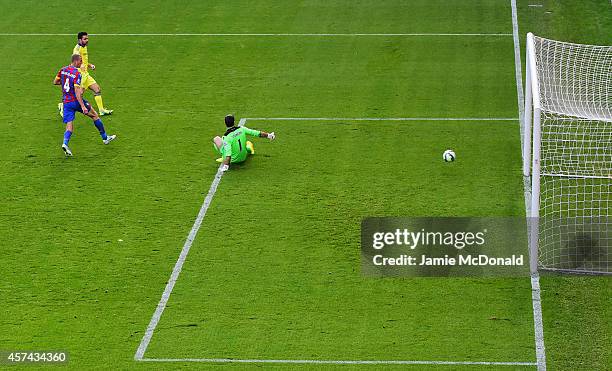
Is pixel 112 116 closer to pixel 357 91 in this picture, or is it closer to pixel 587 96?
pixel 357 91

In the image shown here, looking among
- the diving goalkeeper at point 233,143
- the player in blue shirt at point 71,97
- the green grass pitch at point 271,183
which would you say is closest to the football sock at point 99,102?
the green grass pitch at point 271,183

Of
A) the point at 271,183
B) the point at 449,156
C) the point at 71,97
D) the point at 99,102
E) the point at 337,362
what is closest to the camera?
the point at 337,362

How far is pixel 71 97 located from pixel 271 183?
3925mm

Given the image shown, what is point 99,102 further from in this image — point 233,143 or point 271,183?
point 271,183

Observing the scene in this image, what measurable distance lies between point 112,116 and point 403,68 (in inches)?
247

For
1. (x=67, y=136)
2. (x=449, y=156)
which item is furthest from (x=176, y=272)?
(x=449, y=156)

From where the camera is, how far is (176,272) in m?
16.0

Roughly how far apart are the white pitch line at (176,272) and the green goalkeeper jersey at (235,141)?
38 centimetres

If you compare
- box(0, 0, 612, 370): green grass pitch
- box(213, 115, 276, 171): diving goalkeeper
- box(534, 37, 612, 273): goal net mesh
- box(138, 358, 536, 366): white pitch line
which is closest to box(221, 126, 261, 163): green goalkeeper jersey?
box(213, 115, 276, 171): diving goalkeeper

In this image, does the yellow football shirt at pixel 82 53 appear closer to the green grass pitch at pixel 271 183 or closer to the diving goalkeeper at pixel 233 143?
the green grass pitch at pixel 271 183

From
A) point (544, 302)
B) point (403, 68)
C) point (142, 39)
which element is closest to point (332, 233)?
point (544, 302)

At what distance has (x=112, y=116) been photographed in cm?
2225

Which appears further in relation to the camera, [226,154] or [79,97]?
[79,97]

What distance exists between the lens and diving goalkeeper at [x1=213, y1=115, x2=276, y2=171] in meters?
19.2
